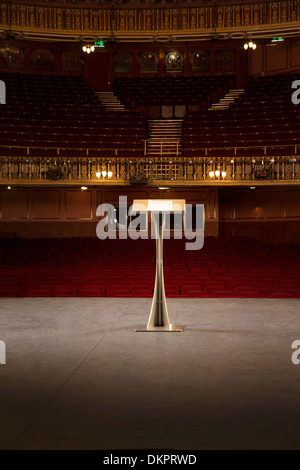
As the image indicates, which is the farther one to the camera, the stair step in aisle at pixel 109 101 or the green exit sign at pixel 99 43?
the stair step in aisle at pixel 109 101

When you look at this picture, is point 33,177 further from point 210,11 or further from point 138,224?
point 210,11

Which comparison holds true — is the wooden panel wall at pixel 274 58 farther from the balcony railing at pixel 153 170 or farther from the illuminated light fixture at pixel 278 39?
the balcony railing at pixel 153 170

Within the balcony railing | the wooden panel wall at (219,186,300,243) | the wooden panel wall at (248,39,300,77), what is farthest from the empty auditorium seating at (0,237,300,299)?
the wooden panel wall at (248,39,300,77)

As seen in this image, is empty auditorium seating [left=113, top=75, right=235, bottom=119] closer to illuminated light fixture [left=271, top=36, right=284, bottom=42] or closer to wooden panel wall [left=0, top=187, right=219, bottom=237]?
illuminated light fixture [left=271, top=36, right=284, bottom=42]

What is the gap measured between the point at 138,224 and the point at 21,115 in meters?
4.41

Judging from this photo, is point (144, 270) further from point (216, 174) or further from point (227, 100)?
point (227, 100)

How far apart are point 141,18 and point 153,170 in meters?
6.31

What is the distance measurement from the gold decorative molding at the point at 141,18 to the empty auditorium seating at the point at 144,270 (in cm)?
759

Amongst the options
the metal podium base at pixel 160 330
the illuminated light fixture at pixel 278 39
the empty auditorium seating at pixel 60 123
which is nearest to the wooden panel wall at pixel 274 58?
the illuminated light fixture at pixel 278 39

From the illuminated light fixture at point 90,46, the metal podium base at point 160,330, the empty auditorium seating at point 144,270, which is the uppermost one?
the illuminated light fixture at point 90,46

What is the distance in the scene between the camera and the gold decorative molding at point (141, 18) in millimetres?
14297

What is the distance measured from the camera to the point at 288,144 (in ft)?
38.3

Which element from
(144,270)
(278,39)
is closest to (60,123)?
(144,270)

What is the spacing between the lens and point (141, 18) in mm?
14930
